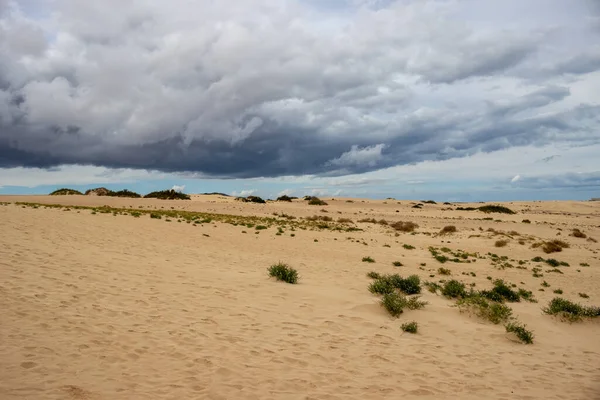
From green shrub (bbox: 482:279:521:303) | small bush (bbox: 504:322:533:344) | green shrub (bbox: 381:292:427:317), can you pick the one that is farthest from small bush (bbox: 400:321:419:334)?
green shrub (bbox: 482:279:521:303)

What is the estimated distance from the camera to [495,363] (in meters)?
9.72

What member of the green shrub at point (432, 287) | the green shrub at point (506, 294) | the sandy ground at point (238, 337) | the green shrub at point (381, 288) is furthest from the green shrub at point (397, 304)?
the green shrub at point (506, 294)

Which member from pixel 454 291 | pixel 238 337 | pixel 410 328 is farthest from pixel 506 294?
pixel 238 337

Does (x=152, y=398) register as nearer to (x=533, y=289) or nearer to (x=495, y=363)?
(x=495, y=363)

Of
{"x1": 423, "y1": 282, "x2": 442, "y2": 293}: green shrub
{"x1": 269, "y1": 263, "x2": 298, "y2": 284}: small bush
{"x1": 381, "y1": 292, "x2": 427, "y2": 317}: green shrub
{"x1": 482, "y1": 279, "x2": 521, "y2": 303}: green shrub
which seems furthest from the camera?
{"x1": 423, "y1": 282, "x2": 442, "y2": 293}: green shrub

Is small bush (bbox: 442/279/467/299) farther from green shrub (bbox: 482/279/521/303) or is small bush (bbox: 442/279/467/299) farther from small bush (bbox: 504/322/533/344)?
small bush (bbox: 504/322/533/344)

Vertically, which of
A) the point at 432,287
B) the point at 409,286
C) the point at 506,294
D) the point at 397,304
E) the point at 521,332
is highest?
the point at 397,304

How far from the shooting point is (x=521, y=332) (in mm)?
11555

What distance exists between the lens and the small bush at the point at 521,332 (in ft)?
37.1

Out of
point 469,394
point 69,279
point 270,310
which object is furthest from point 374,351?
point 69,279

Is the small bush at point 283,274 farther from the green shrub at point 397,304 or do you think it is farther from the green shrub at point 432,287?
the green shrub at point 432,287

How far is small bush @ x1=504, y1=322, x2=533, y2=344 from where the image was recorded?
11.3 meters

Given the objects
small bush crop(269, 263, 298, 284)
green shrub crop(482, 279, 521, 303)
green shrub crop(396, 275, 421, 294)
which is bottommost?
green shrub crop(482, 279, 521, 303)

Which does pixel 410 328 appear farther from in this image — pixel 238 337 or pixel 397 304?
pixel 238 337
